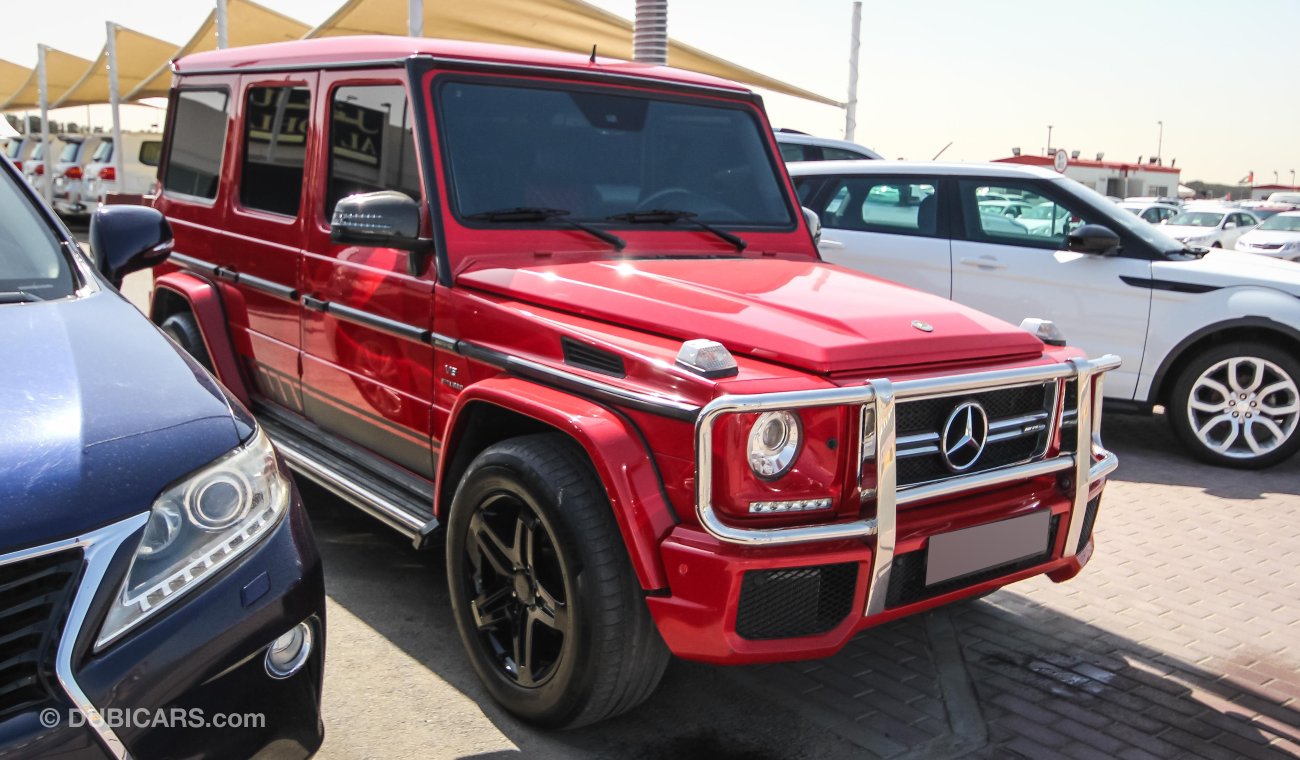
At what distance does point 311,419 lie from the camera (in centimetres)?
463

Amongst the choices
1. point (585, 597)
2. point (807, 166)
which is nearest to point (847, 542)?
point (585, 597)

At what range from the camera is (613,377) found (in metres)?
2.98

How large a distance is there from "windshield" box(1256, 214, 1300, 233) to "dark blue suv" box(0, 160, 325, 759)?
82.5 feet

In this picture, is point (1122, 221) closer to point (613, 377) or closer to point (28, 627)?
point (613, 377)

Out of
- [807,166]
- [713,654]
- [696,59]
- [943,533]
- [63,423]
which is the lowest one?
[713,654]

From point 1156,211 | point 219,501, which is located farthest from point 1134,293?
point 1156,211

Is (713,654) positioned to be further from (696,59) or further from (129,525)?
(696,59)

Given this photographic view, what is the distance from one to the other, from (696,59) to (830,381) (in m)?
13.4

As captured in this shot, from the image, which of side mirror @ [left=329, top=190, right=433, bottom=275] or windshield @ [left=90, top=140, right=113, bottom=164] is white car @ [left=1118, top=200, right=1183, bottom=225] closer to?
windshield @ [left=90, top=140, right=113, bottom=164]

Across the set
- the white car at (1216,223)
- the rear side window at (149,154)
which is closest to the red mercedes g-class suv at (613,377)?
the rear side window at (149,154)

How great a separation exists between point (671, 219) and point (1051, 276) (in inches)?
149

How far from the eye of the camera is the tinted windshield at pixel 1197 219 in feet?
89.0

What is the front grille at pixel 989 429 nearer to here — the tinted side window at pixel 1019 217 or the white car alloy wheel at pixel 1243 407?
the white car alloy wheel at pixel 1243 407

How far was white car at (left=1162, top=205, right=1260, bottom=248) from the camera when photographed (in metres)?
25.5
